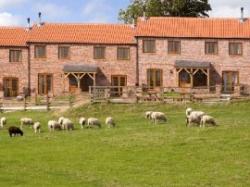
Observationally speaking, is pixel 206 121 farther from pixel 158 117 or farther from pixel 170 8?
pixel 170 8

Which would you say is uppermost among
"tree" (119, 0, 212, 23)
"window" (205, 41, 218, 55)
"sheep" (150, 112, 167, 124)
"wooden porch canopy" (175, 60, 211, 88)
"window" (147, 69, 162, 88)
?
"tree" (119, 0, 212, 23)

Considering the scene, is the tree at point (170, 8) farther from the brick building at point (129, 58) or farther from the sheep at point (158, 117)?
the sheep at point (158, 117)

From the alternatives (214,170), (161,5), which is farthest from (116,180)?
(161,5)

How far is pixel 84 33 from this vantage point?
206 ft

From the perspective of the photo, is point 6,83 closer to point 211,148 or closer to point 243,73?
point 243,73

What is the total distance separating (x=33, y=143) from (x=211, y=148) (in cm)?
767

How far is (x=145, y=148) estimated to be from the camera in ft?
81.0

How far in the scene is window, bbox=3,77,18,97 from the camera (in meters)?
61.4

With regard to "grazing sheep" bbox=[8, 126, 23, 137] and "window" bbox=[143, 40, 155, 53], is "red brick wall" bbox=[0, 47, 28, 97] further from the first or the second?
"grazing sheep" bbox=[8, 126, 23, 137]

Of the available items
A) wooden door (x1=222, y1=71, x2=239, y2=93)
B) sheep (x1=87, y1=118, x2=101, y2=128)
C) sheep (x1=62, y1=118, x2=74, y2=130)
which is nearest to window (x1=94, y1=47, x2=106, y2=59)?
wooden door (x1=222, y1=71, x2=239, y2=93)

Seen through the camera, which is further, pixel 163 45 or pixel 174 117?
pixel 163 45

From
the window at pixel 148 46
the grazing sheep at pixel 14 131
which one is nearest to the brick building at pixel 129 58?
the window at pixel 148 46

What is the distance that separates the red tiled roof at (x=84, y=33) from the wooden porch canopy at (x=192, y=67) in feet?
15.4

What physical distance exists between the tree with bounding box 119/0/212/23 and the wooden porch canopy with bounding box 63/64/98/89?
21805mm
